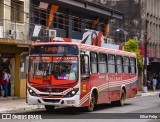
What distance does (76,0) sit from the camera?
115ft

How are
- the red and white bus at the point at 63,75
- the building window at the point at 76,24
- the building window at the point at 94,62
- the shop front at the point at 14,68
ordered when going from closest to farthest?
1. the red and white bus at the point at 63,75
2. the building window at the point at 94,62
3. the shop front at the point at 14,68
4. the building window at the point at 76,24

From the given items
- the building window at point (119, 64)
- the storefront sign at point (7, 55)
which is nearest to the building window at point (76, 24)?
the storefront sign at point (7, 55)

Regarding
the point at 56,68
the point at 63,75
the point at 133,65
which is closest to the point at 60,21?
the point at 133,65

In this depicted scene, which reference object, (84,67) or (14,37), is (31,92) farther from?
(14,37)

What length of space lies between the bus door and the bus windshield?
0.38m

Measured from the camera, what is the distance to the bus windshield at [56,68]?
18719mm

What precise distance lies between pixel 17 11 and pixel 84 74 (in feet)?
38.2

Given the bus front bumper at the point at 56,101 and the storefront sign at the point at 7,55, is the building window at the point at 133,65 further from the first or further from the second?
the bus front bumper at the point at 56,101

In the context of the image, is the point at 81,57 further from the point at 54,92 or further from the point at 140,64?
the point at 140,64

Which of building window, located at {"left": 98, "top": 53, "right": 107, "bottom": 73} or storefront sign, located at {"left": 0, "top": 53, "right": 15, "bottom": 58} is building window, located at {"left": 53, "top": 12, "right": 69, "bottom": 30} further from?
building window, located at {"left": 98, "top": 53, "right": 107, "bottom": 73}

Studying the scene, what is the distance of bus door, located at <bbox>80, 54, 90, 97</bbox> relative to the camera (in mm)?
18984

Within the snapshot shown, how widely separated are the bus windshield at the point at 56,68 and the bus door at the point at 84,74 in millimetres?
382

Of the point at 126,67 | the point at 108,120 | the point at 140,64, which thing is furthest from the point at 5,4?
the point at 140,64

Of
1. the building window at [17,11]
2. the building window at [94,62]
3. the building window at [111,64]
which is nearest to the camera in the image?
the building window at [94,62]
